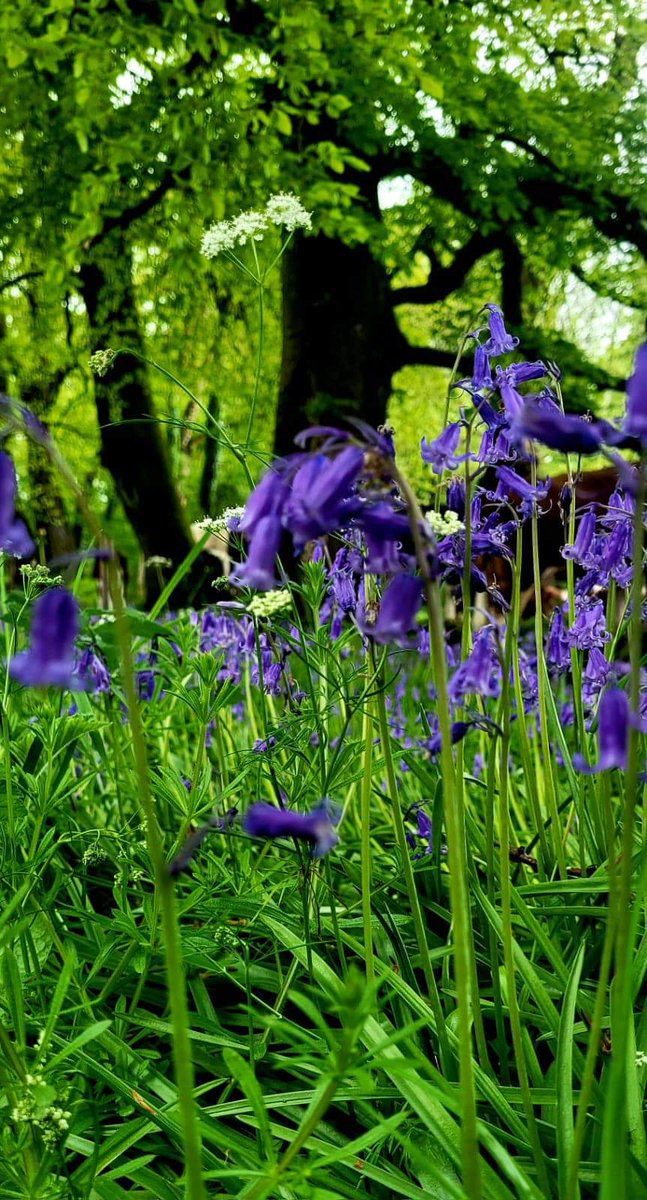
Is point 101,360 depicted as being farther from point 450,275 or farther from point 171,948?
point 450,275

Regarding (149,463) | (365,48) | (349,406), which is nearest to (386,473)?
(365,48)

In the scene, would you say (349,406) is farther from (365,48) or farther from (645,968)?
(645,968)

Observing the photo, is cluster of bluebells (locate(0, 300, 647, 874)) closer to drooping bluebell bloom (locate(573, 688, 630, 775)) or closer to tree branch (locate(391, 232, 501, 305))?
drooping bluebell bloom (locate(573, 688, 630, 775))

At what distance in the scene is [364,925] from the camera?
2047 mm

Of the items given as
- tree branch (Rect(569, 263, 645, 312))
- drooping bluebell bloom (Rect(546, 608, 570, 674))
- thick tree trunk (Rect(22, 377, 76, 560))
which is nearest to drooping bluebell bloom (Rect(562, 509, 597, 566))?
drooping bluebell bloom (Rect(546, 608, 570, 674))

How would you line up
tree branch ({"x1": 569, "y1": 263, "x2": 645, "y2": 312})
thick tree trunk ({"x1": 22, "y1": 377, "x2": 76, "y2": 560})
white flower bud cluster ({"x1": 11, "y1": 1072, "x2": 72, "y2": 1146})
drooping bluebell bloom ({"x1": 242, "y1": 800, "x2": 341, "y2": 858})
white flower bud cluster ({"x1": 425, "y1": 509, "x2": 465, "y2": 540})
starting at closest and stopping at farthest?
drooping bluebell bloom ({"x1": 242, "y1": 800, "x2": 341, "y2": 858}) → white flower bud cluster ({"x1": 11, "y1": 1072, "x2": 72, "y2": 1146}) → white flower bud cluster ({"x1": 425, "y1": 509, "x2": 465, "y2": 540}) → tree branch ({"x1": 569, "y1": 263, "x2": 645, "y2": 312}) → thick tree trunk ({"x1": 22, "y1": 377, "x2": 76, "y2": 560})

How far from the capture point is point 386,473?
4.19 ft

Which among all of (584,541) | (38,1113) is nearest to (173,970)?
(38,1113)

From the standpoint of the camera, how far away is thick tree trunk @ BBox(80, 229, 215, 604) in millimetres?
12133

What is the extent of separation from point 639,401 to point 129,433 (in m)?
11.5

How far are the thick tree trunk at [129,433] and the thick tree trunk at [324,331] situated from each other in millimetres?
1827

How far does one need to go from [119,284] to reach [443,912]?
37.1 ft

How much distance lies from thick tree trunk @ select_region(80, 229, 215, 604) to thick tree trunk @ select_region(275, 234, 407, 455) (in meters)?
1.83

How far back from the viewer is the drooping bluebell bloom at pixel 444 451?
183 centimetres
